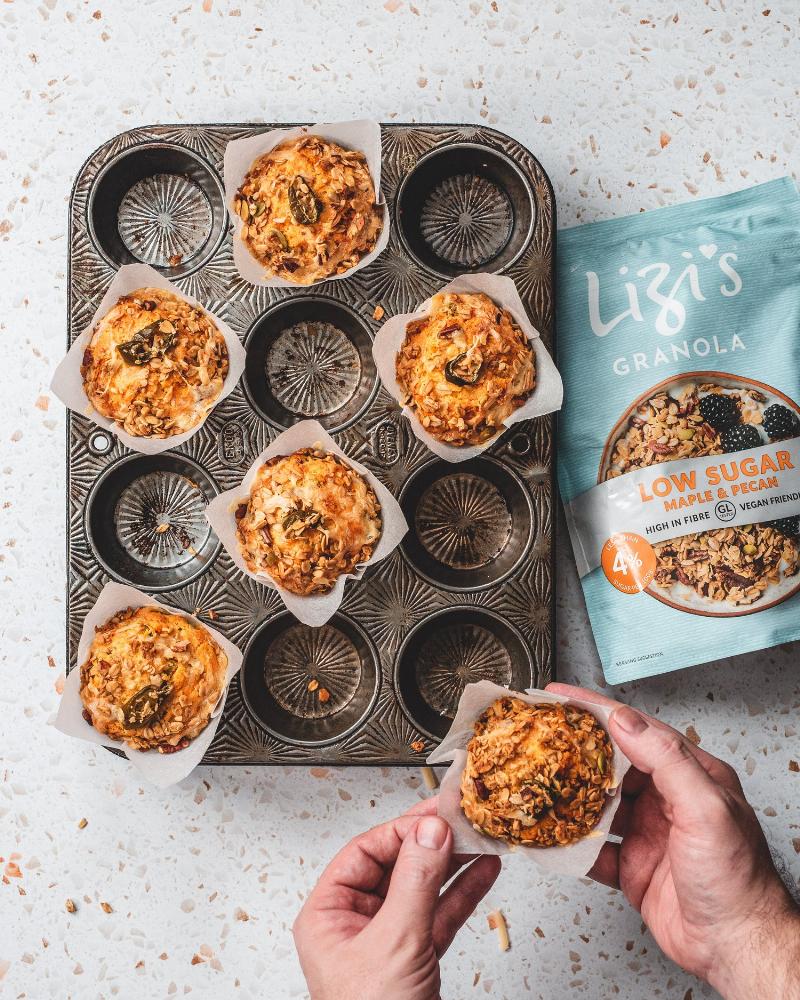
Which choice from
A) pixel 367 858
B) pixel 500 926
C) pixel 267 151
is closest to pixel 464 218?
pixel 267 151

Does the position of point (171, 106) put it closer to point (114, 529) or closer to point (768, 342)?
point (114, 529)

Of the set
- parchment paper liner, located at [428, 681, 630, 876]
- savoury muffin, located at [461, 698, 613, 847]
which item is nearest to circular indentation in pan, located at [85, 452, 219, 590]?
parchment paper liner, located at [428, 681, 630, 876]

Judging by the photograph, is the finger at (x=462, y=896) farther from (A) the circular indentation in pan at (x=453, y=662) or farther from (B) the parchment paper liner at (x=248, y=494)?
(B) the parchment paper liner at (x=248, y=494)

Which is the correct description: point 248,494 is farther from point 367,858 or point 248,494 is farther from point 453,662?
point 367,858

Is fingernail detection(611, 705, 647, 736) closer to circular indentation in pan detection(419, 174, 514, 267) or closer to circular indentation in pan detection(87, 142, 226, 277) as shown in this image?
circular indentation in pan detection(419, 174, 514, 267)

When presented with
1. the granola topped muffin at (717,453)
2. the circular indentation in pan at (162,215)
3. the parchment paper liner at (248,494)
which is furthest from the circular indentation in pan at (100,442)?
the granola topped muffin at (717,453)

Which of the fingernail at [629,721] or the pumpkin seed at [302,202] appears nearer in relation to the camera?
the fingernail at [629,721]
